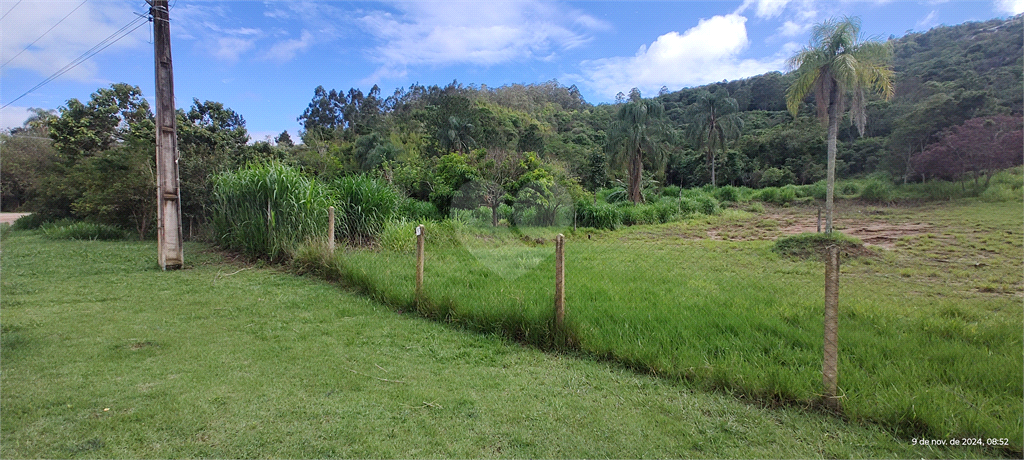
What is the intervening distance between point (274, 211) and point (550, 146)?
73.9ft

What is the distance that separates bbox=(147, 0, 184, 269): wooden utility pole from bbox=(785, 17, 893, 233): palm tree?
517 inches

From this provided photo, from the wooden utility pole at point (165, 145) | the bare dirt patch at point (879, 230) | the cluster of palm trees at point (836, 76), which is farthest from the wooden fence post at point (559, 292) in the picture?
the cluster of palm trees at point (836, 76)

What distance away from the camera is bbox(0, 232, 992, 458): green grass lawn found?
2070 mm

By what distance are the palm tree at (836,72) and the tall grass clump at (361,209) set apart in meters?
10.1

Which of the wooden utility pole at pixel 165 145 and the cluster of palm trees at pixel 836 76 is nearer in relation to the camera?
the wooden utility pole at pixel 165 145

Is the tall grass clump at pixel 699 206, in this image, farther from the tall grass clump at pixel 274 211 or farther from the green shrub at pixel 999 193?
the tall grass clump at pixel 274 211

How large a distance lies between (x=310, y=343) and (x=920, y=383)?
13.6 feet

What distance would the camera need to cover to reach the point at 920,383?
243 cm

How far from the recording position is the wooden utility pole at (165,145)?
677 centimetres

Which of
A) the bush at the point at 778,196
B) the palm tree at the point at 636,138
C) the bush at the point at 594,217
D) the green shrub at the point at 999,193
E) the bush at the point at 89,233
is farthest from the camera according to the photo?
the bush at the point at 778,196

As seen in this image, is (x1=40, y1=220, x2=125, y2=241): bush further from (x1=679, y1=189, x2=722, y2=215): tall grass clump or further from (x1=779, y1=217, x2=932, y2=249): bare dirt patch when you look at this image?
(x1=679, y1=189, x2=722, y2=215): tall grass clump

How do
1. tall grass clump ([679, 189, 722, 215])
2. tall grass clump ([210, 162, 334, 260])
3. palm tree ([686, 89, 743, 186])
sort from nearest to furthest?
tall grass clump ([210, 162, 334, 260]) → tall grass clump ([679, 189, 722, 215]) → palm tree ([686, 89, 743, 186])

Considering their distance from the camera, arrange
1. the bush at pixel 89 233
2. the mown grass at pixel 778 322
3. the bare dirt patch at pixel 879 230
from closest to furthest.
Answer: the mown grass at pixel 778 322 < the bare dirt patch at pixel 879 230 < the bush at pixel 89 233

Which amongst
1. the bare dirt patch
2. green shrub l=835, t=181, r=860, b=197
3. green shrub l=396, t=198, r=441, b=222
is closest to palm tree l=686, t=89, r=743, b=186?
green shrub l=835, t=181, r=860, b=197
